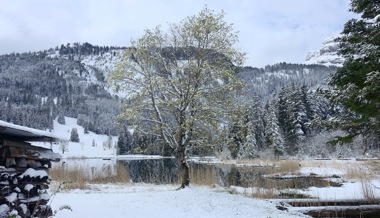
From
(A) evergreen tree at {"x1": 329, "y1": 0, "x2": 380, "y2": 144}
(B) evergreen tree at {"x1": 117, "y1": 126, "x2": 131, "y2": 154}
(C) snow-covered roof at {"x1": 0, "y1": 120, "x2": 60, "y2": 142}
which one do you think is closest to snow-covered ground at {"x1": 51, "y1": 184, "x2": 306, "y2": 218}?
(C) snow-covered roof at {"x1": 0, "y1": 120, "x2": 60, "y2": 142}

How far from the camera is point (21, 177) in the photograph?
4484 millimetres

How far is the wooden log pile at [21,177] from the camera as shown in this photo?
415 cm

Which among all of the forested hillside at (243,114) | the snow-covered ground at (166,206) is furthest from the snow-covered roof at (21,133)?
the forested hillside at (243,114)

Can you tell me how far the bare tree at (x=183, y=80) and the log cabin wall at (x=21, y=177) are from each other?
7.07 metres

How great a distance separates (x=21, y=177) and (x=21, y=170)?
104 mm

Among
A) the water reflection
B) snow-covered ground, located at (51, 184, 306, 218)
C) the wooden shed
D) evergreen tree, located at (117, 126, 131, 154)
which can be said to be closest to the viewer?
the wooden shed

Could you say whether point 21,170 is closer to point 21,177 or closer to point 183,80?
point 21,177

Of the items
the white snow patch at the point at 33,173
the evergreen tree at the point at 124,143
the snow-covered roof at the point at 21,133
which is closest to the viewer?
the snow-covered roof at the point at 21,133

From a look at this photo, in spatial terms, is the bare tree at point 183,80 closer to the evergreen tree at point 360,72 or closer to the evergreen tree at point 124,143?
the evergreen tree at point 360,72

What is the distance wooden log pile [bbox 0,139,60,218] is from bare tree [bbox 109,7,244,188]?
705cm

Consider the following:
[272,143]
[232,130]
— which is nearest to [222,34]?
[232,130]

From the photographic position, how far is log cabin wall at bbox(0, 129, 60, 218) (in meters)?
4.16

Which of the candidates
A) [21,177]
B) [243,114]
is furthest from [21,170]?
[243,114]

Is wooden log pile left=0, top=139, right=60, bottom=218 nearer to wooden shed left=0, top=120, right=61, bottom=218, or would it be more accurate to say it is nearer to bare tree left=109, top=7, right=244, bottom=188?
wooden shed left=0, top=120, right=61, bottom=218
